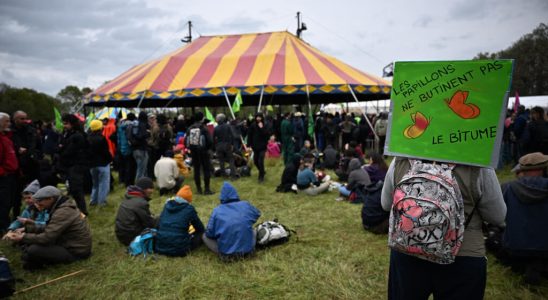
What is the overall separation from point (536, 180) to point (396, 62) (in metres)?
2.10

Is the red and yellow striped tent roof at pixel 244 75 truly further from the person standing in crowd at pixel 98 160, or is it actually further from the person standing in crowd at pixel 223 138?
the person standing in crowd at pixel 98 160

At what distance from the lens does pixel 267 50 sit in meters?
13.2

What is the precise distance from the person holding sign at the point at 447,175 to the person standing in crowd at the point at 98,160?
487 centimetres

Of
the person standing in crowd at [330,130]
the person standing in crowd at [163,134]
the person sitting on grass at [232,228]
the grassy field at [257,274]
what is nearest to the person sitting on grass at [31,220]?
the grassy field at [257,274]

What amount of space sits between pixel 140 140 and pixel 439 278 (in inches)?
240

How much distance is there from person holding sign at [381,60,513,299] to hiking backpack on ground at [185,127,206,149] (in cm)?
508

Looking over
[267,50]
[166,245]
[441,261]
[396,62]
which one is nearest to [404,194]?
[441,261]

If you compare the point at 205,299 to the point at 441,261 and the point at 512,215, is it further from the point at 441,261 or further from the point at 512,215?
the point at 512,215

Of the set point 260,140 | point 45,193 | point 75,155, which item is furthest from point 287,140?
point 45,193

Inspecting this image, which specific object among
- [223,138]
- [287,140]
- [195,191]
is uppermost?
[223,138]

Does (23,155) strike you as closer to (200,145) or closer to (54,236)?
(54,236)

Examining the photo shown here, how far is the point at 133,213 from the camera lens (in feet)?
12.8

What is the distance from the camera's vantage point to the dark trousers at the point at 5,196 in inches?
160

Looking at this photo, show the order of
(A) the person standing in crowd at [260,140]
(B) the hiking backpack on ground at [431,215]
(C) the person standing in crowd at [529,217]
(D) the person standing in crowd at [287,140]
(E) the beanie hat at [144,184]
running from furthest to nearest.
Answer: (D) the person standing in crowd at [287,140] → (A) the person standing in crowd at [260,140] → (E) the beanie hat at [144,184] → (C) the person standing in crowd at [529,217] → (B) the hiking backpack on ground at [431,215]
